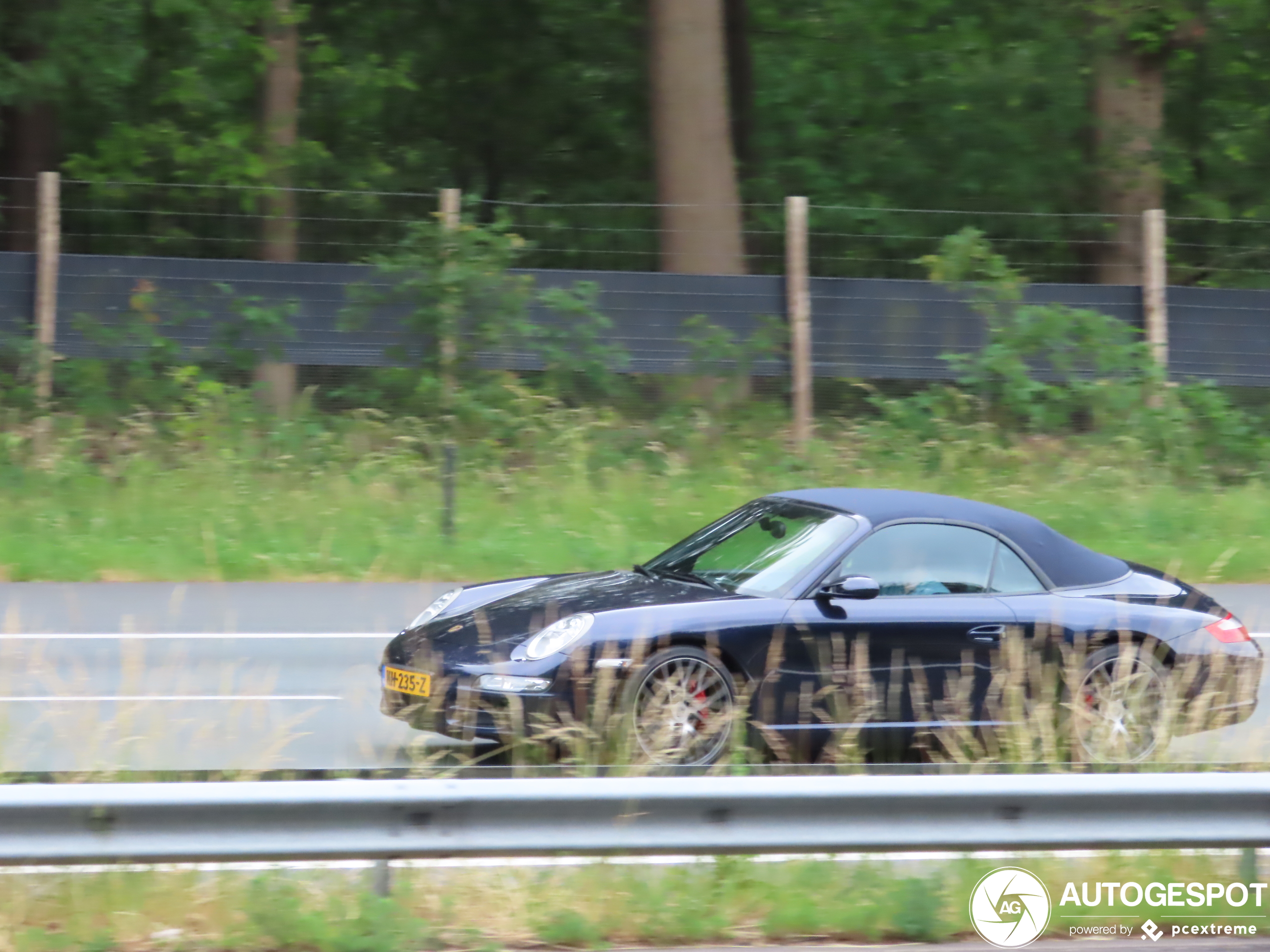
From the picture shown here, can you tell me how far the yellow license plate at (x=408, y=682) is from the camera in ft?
22.6

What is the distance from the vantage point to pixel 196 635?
33.2 ft

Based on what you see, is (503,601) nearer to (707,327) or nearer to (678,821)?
(678,821)

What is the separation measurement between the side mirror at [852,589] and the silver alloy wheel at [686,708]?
61cm

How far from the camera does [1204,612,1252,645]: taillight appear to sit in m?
7.39

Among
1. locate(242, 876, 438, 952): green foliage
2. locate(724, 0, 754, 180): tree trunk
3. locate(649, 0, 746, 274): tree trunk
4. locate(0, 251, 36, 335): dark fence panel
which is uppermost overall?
locate(724, 0, 754, 180): tree trunk

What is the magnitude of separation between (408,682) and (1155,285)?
460 inches

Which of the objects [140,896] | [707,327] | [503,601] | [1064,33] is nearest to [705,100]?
[707,327]

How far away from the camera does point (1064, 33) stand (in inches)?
884

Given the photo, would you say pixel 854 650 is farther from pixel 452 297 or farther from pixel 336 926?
pixel 452 297

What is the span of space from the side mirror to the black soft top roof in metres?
0.45

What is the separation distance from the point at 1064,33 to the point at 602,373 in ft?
34.8

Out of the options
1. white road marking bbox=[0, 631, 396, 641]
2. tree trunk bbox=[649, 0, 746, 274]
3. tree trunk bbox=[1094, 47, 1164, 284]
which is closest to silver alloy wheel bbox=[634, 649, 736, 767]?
white road marking bbox=[0, 631, 396, 641]
